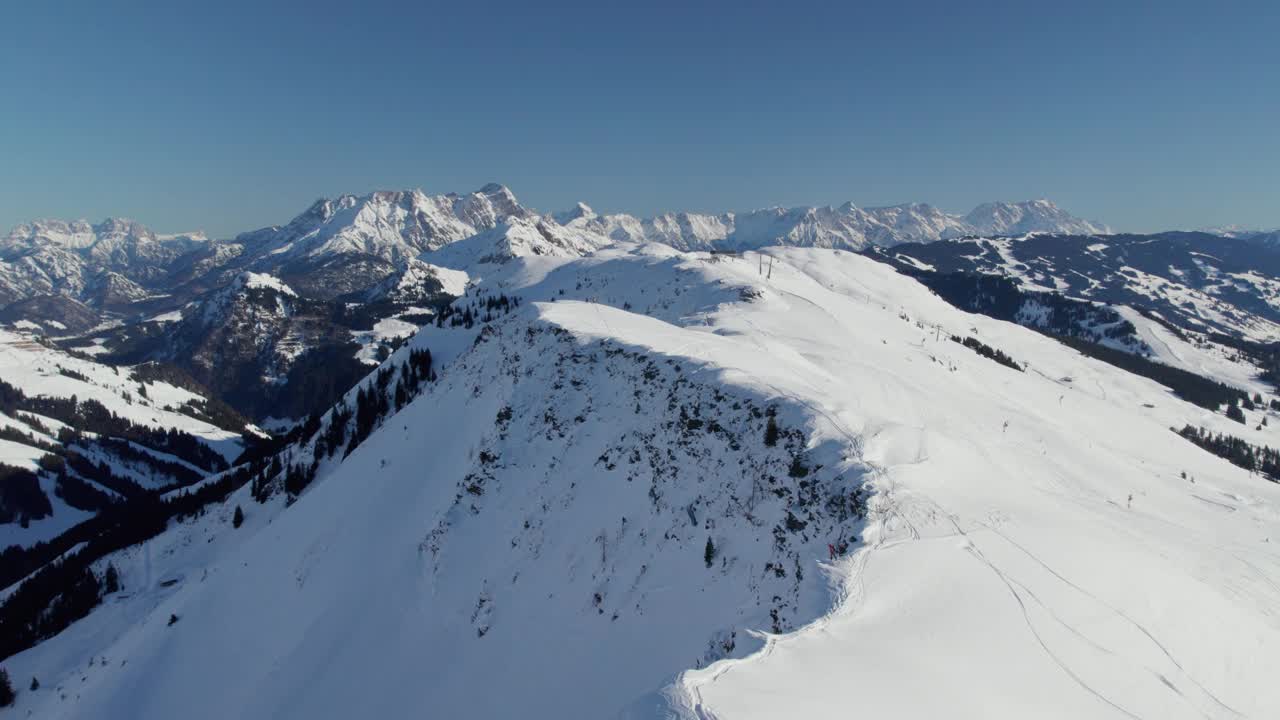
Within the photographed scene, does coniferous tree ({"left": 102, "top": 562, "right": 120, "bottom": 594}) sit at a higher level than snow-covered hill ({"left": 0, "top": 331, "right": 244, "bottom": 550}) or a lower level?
higher

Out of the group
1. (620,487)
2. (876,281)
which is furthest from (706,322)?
(876,281)

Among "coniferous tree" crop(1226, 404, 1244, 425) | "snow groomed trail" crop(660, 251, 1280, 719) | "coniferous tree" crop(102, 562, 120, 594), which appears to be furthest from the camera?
"coniferous tree" crop(1226, 404, 1244, 425)

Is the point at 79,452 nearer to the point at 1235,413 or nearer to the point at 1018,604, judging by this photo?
the point at 1018,604

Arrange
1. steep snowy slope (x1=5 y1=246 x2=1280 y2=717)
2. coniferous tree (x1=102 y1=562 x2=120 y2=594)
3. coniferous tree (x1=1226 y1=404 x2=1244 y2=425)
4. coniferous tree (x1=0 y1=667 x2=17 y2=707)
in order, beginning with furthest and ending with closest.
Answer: coniferous tree (x1=1226 y1=404 x2=1244 y2=425)
coniferous tree (x1=102 y1=562 x2=120 y2=594)
coniferous tree (x1=0 y1=667 x2=17 y2=707)
steep snowy slope (x1=5 y1=246 x2=1280 y2=717)

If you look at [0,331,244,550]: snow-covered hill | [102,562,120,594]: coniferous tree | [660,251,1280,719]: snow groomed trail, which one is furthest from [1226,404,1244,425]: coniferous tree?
[0,331,244,550]: snow-covered hill

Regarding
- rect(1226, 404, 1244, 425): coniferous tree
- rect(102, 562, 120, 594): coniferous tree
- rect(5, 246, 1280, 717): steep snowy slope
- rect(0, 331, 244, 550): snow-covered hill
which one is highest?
rect(5, 246, 1280, 717): steep snowy slope

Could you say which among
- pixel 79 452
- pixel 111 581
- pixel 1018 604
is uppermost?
pixel 1018 604

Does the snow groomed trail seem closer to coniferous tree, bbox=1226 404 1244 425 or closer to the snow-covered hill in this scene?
→ coniferous tree, bbox=1226 404 1244 425

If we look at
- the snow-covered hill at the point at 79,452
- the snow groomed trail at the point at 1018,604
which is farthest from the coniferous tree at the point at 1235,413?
the snow-covered hill at the point at 79,452

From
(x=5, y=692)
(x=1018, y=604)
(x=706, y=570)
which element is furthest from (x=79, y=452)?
(x=1018, y=604)
